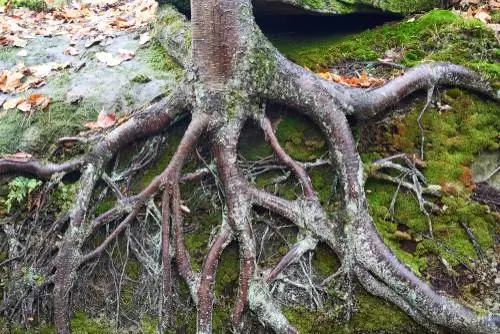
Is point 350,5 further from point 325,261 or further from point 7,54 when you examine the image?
point 7,54

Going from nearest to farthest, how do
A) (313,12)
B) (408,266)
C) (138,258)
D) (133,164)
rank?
(408,266) → (138,258) → (133,164) → (313,12)

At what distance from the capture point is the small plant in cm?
394

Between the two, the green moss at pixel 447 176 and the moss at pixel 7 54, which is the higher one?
the moss at pixel 7 54

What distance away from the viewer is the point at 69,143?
4.14 meters

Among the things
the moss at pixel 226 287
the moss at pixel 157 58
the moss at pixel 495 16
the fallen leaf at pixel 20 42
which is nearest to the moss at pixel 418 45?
the moss at pixel 495 16

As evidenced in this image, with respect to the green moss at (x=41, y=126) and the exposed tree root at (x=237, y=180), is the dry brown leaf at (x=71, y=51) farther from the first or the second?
the exposed tree root at (x=237, y=180)

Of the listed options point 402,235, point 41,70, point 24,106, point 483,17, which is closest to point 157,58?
point 41,70

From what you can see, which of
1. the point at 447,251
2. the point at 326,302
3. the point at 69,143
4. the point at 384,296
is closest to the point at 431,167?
the point at 447,251

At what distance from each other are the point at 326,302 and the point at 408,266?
0.62 m

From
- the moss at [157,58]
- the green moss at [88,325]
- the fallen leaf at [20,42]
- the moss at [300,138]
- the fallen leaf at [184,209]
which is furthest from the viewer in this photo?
the fallen leaf at [20,42]

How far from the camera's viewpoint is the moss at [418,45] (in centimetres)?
448

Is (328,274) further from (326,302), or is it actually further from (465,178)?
(465,178)

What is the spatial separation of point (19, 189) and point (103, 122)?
2.86 ft

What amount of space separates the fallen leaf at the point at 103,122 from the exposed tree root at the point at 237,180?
0.35m
